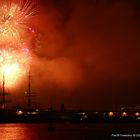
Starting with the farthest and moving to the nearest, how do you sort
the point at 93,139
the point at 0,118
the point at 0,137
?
1. the point at 0,118
2. the point at 0,137
3. the point at 93,139

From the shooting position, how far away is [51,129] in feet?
260

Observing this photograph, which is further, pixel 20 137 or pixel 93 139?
pixel 20 137

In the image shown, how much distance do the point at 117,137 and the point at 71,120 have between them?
6092 centimetres

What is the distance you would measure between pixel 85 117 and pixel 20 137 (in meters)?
58.7

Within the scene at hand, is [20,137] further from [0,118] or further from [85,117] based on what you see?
[85,117]

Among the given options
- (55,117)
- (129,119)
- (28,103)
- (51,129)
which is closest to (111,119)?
(129,119)

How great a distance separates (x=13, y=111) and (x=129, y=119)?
96.0 feet


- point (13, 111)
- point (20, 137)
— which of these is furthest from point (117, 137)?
point (13, 111)

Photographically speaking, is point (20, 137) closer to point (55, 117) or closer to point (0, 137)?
point (0, 137)

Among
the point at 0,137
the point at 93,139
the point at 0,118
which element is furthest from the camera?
the point at 0,118


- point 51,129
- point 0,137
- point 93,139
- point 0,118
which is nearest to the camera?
point 93,139

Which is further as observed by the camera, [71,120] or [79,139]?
[71,120]

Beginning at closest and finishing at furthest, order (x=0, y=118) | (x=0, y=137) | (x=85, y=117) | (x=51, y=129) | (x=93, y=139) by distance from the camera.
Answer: (x=93, y=139) < (x=0, y=137) < (x=51, y=129) < (x=0, y=118) < (x=85, y=117)

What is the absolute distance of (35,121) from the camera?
4589 inches
